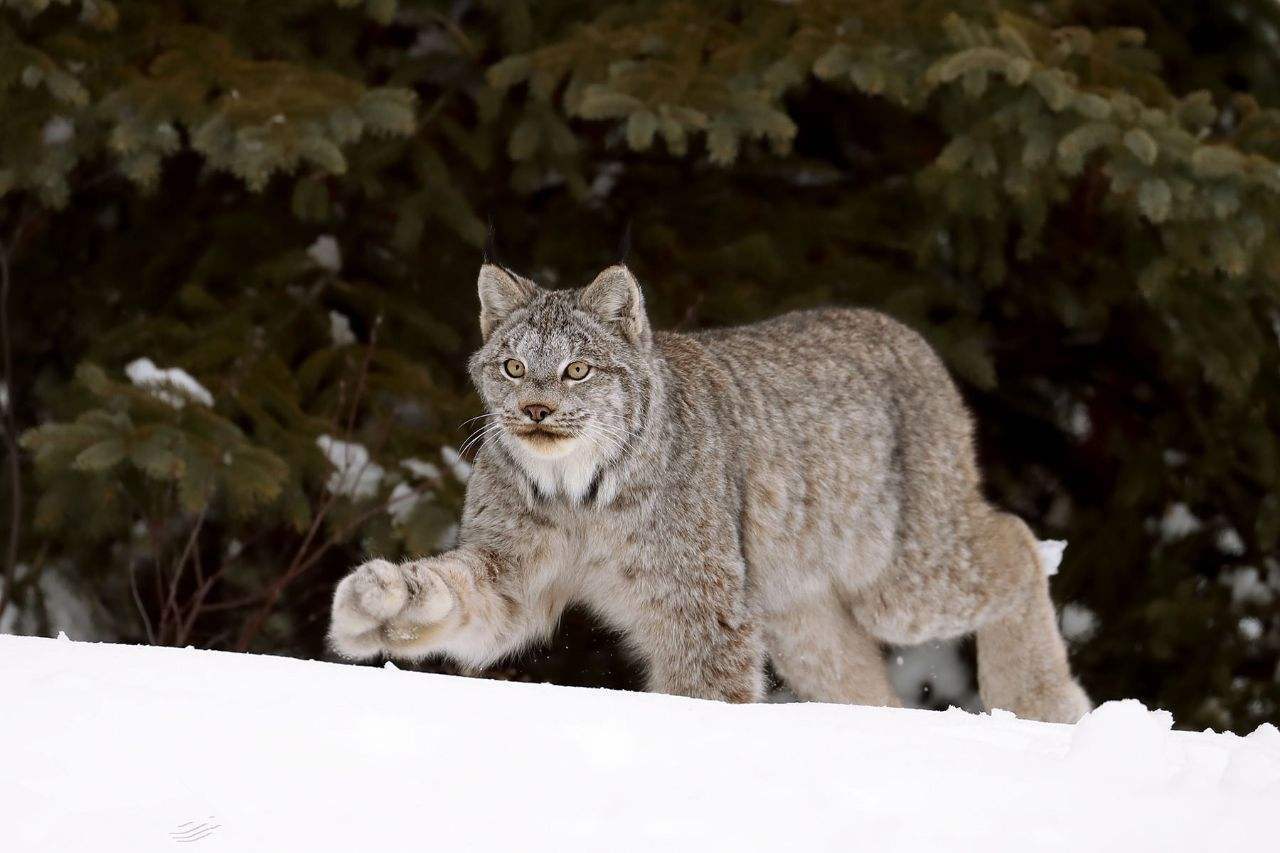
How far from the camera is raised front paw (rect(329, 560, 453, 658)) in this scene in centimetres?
405

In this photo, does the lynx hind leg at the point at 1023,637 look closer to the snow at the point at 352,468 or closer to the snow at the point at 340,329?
the snow at the point at 352,468

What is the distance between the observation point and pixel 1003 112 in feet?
20.1

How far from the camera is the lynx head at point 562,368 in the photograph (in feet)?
14.8

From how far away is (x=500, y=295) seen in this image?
484 cm

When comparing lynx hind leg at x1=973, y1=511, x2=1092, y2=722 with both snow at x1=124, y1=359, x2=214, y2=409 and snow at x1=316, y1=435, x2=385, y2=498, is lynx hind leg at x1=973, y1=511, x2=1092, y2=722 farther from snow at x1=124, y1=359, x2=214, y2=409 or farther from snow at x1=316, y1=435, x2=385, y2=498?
snow at x1=124, y1=359, x2=214, y2=409

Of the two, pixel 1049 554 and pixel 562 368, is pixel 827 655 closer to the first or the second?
pixel 1049 554

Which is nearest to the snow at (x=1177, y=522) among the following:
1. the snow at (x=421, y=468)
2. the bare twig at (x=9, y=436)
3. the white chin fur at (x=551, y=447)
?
the snow at (x=421, y=468)

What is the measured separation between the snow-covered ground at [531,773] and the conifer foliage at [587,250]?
2.62 m

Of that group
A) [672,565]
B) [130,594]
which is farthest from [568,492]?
A: [130,594]

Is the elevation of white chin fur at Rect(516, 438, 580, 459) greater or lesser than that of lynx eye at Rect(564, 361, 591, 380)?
lesser

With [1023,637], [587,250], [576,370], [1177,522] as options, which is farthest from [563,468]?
[1177,522]

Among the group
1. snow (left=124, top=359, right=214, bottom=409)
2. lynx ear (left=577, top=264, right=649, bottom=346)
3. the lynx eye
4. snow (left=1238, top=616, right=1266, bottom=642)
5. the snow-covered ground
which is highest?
the snow-covered ground

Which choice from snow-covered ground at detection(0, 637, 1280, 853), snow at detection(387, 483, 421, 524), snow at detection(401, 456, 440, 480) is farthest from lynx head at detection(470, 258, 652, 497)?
snow at detection(401, 456, 440, 480)

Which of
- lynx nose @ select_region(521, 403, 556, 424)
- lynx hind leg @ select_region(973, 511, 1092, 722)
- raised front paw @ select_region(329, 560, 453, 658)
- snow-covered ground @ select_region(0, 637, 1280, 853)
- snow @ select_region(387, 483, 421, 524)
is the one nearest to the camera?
snow-covered ground @ select_region(0, 637, 1280, 853)
